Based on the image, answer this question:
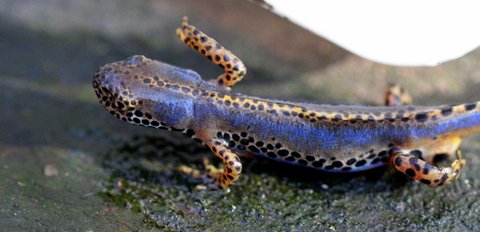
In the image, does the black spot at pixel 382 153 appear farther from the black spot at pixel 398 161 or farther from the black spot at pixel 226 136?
the black spot at pixel 226 136

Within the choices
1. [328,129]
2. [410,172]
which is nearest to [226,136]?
[328,129]

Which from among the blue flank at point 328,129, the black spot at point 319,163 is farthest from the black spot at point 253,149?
the black spot at point 319,163

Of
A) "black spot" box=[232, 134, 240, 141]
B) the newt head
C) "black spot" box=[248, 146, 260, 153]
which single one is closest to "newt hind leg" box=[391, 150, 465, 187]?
"black spot" box=[248, 146, 260, 153]

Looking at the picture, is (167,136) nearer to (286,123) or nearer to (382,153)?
(286,123)

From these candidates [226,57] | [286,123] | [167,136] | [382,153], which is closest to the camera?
[286,123]

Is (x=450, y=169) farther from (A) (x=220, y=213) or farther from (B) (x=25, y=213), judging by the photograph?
(B) (x=25, y=213)

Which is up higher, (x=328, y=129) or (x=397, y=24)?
(x=397, y=24)
